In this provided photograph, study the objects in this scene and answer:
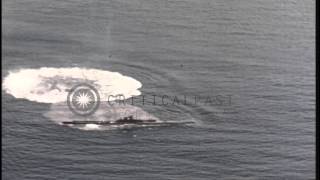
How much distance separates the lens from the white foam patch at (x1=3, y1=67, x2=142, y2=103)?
1411cm

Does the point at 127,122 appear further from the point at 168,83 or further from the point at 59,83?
the point at 59,83

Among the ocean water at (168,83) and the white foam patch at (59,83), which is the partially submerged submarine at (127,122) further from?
the white foam patch at (59,83)

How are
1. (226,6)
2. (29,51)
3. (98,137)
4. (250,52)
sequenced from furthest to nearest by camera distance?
(226,6) < (250,52) < (29,51) < (98,137)

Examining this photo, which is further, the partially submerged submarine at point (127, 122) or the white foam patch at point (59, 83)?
the white foam patch at point (59, 83)

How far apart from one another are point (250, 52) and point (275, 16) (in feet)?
6.07

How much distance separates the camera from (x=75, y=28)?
1548 cm

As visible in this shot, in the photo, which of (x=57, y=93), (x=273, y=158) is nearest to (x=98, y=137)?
(x=57, y=93)

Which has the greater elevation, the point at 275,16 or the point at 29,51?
the point at 275,16

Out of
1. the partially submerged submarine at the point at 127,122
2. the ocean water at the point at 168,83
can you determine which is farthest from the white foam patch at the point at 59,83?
the partially submerged submarine at the point at 127,122

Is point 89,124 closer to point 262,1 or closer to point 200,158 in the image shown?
point 200,158

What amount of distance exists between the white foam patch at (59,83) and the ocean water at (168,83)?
1.1 inches

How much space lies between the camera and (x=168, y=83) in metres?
14.7

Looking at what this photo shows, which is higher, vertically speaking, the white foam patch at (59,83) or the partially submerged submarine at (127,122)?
the white foam patch at (59,83)

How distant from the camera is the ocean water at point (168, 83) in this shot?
13453 mm
